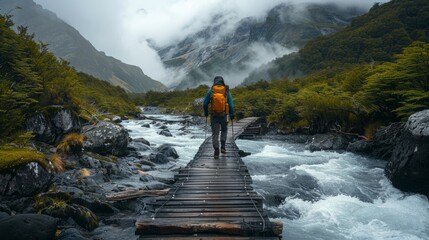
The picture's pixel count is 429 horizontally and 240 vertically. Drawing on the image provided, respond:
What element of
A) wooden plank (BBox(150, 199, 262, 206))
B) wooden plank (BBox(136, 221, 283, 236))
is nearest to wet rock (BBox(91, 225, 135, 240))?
wooden plank (BBox(150, 199, 262, 206))

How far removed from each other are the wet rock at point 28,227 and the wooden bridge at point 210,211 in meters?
1.88

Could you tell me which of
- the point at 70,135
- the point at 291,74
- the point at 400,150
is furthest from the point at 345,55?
the point at 70,135

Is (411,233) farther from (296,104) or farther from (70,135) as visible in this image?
(296,104)

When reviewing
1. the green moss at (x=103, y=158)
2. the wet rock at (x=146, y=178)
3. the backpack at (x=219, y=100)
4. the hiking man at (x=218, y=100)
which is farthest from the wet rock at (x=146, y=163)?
the backpack at (x=219, y=100)

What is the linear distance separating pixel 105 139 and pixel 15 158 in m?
6.50

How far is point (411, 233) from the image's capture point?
8375 mm

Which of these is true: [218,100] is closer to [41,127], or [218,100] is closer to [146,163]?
[146,163]

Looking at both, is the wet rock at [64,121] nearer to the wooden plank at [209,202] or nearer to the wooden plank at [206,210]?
the wooden plank at [209,202]

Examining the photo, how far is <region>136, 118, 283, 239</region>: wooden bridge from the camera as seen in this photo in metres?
5.86

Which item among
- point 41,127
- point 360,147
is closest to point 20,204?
point 41,127

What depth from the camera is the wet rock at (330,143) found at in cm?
2020

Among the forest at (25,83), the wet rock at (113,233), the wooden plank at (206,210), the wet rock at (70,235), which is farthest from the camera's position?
the forest at (25,83)

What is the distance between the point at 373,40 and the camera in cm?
6619

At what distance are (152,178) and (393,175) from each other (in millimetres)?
9092
